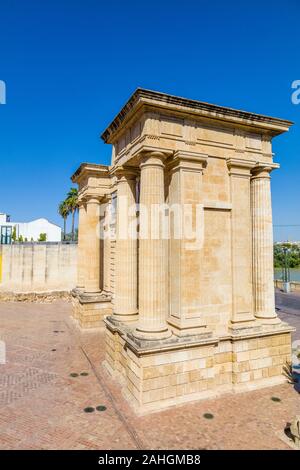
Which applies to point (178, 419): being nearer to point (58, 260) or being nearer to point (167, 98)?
point (167, 98)

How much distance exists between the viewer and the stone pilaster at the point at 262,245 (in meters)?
10.9

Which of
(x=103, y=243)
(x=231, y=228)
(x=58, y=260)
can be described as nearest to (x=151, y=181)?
(x=231, y=228)

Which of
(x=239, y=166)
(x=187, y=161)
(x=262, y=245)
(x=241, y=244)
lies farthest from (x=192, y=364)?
(x=239, y=166)

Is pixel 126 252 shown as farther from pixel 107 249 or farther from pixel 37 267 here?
pixel 37 267

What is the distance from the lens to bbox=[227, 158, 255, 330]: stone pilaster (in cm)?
1045

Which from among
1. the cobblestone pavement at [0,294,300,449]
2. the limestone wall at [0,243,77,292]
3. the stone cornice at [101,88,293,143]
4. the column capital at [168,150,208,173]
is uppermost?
the stone cornice at [101,88,293,143]

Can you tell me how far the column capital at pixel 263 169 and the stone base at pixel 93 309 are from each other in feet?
35.9

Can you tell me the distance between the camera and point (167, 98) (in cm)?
928

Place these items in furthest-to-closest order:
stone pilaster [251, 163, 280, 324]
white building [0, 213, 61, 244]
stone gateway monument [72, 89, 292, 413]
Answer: white building [0, 213, 61, 244] → stone pilaster [251, 163, 280, 324] → stone gateway monument [72, 89, 292, 413]

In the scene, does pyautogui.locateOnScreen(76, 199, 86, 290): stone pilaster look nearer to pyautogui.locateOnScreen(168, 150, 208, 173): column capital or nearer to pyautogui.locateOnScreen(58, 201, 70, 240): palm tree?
pyautogui.locateOnScreen(168, 150, 208, 173): column capital

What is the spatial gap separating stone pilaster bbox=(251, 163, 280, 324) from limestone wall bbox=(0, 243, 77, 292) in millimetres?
21675

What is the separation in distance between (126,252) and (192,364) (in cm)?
450

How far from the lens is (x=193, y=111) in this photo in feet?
32.1

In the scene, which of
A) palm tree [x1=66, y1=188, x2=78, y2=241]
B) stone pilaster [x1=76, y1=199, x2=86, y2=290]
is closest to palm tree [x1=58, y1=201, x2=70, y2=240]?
palm tree [x1=66, y1=188, x2=78, y2=241]
